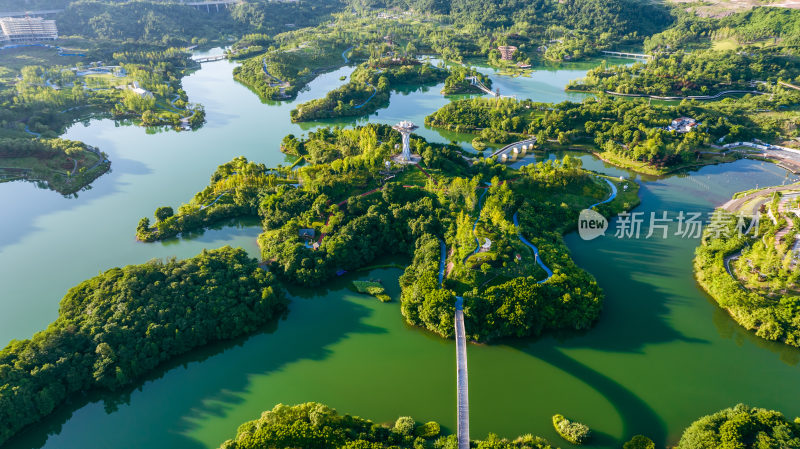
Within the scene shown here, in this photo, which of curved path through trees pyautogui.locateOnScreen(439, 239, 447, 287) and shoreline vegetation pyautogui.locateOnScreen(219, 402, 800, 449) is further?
curved path through trees pyautogui.locateOnScreen(439, 239, 447, 287)

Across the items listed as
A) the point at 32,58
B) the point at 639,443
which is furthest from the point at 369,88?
the point at 32,58

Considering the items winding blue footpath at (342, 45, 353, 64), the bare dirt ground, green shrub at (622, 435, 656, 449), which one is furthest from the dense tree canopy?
the bare dirt ground

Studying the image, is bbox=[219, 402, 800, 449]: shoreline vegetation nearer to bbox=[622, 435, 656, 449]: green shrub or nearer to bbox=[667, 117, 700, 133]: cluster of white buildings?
bbox=[622, 435, 656, 449]: green shrub

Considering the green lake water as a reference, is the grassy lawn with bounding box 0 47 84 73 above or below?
above

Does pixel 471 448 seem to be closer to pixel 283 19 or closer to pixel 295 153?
pixel 295 153

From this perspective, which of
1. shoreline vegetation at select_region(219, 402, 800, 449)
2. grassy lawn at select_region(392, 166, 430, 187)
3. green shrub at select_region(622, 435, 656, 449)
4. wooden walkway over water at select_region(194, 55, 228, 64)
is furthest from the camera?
wooden walkway over water at select_region(194, 55, 228, 64)

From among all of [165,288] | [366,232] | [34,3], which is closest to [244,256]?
[165,288]

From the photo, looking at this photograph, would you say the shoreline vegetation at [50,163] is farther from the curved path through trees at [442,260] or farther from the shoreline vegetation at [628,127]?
the shoreline vegetation at [628,127]

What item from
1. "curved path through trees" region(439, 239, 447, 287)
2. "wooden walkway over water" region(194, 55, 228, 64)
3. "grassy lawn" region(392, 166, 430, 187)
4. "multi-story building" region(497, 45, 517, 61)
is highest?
"wooden walkway over water" region(194, 55, 228, 64)

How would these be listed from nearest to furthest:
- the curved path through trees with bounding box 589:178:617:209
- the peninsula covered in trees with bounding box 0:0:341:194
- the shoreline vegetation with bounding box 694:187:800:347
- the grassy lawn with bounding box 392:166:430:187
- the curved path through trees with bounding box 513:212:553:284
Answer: the shoreline vegetation with bounding box 694:187:800:347 → the curved path through trees with bounding box 513:212:553:284 → the curved path through trees with bounding box 589:178:617:209 → the grassy lawn with bounding box 392:166:430:187 → the peninsula covered in trees with bounding box 0:0:341:194
